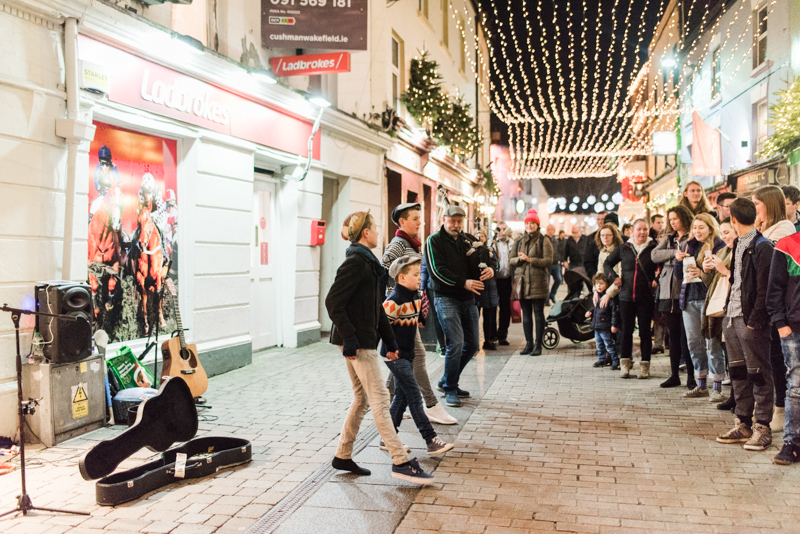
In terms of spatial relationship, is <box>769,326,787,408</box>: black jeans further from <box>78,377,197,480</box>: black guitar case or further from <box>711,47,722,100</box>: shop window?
<box>711,47,722,100</box>: shop window

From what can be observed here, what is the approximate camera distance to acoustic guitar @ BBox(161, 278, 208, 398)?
6.88 metres

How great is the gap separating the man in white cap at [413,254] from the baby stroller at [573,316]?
4989 mm

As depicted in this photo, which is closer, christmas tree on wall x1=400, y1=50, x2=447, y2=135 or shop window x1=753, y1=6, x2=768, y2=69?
christmas tree on wall x1=400, y1=50, x2=447, y2=135

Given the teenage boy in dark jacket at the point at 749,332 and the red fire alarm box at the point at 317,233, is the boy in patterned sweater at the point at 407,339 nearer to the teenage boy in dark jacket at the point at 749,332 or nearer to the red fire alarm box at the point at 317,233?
the teenage boy in dark jacket at the point at 749,332

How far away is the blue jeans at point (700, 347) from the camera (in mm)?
7035

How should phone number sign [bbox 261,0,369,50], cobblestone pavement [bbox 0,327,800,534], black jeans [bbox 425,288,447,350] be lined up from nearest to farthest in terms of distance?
1. cobblestone pavement [bbox 0,327,800,534]
2. phone number sign [bbox 261,0,369,50]
3. black jeans [bbox 425,288,447,350]

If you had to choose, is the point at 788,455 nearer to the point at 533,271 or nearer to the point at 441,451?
the point at 441,451

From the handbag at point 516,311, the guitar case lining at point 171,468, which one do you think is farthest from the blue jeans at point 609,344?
the guitar case lining at point 171,468

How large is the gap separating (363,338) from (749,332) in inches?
122

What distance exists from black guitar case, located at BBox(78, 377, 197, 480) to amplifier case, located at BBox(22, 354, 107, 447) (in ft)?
3.94

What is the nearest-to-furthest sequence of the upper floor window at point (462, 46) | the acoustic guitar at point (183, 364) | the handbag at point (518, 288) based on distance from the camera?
the acoustic guitar at point (183, 364) < the handbag at point (518, 288) < the upper floor window at point (462, 46)

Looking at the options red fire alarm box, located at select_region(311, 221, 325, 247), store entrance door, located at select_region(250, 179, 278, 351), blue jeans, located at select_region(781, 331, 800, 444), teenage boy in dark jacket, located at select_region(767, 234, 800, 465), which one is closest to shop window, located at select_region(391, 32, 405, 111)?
red fire alarm box, located at select_region(311, 221, 325, 247)

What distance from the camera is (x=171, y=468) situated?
4.70 m

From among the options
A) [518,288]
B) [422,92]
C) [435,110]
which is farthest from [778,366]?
[435,110]
